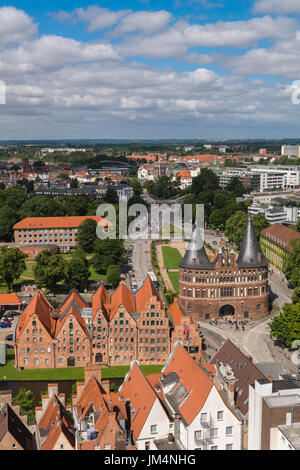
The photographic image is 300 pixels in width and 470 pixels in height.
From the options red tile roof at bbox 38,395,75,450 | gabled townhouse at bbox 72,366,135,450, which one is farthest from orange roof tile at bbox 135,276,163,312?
red tile roof at bbox 38,395,75,450

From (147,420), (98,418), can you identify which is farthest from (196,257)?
(98,418)

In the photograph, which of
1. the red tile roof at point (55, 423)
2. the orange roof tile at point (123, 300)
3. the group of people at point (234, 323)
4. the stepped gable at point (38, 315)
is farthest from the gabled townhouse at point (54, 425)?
the group of people at point (234, 323)

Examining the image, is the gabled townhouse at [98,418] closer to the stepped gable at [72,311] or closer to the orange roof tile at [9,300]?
the stepped gable at [72,311]

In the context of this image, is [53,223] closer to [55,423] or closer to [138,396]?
[138,396]

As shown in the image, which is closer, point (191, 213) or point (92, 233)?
point (92, 233)

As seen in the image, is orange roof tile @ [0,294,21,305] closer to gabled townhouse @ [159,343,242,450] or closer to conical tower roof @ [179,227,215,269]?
conical tower roof @ [179,227,215,269]
